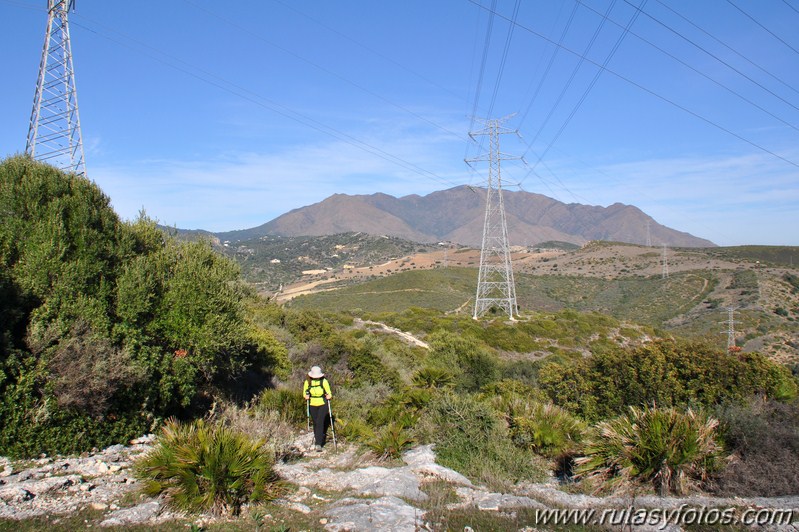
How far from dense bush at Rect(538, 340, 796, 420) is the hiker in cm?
677

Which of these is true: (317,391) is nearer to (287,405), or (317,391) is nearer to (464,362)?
(287,405)

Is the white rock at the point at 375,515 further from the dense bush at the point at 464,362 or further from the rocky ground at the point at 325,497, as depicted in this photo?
the dense bush at the point at 464,362

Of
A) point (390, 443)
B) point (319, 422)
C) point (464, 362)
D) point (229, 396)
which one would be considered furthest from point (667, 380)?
point (464, 362)

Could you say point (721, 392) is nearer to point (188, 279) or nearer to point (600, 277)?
point (188, 279)

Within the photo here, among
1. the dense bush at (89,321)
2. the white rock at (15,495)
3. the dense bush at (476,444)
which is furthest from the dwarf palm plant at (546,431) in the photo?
the white rock at (15,495)

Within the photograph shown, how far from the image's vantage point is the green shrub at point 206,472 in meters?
6.14

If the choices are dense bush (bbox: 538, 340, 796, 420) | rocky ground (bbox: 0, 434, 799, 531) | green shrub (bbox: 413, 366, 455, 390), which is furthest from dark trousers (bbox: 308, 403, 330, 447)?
dense bush (bbox: 538, 340, 796, 420)

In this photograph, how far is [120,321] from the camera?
1012cm

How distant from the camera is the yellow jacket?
10.0 metres

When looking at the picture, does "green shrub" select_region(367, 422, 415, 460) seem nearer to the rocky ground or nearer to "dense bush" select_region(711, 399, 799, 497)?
the rocky ground

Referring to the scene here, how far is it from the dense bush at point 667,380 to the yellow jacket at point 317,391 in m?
6.81

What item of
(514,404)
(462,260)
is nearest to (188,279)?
(514,404)

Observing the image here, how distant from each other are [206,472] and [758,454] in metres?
7.61

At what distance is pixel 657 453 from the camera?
7.01 metres
